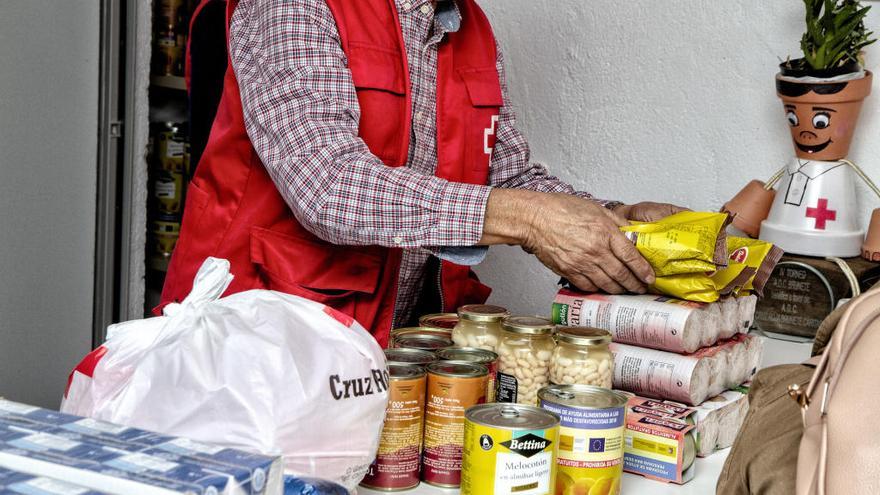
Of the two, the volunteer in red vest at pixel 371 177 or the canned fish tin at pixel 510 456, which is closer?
the canned fish tin at pixel 510 456

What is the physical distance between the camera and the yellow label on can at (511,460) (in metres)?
0.85

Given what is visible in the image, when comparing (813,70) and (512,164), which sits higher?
(813,70)

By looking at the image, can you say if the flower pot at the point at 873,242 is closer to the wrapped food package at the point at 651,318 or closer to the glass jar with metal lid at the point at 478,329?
the wrapped food package at the point at 651,318

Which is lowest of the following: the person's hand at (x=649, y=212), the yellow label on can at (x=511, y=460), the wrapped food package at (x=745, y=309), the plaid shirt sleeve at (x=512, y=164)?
the yellow label on can at (x=511, y=460)

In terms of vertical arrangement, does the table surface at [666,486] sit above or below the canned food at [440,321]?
below

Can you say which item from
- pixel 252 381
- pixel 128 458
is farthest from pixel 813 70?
pixel 128 458

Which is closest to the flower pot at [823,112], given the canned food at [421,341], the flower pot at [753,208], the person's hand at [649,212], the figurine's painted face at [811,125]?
the figurine's painted face at [811,125]

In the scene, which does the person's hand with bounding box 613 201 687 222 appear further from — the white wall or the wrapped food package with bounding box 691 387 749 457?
the white wall

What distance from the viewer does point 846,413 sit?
27.0 inches

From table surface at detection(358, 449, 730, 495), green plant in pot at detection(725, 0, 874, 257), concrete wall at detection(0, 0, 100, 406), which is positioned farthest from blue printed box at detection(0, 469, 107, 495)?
concrete wall at detection(0, 0, 100, 406)

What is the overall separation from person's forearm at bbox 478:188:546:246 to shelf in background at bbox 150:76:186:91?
1426 millimetres

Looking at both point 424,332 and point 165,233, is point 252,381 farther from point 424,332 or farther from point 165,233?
point 165,233

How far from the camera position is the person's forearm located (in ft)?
4.33

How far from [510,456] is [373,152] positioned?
0.75 m
